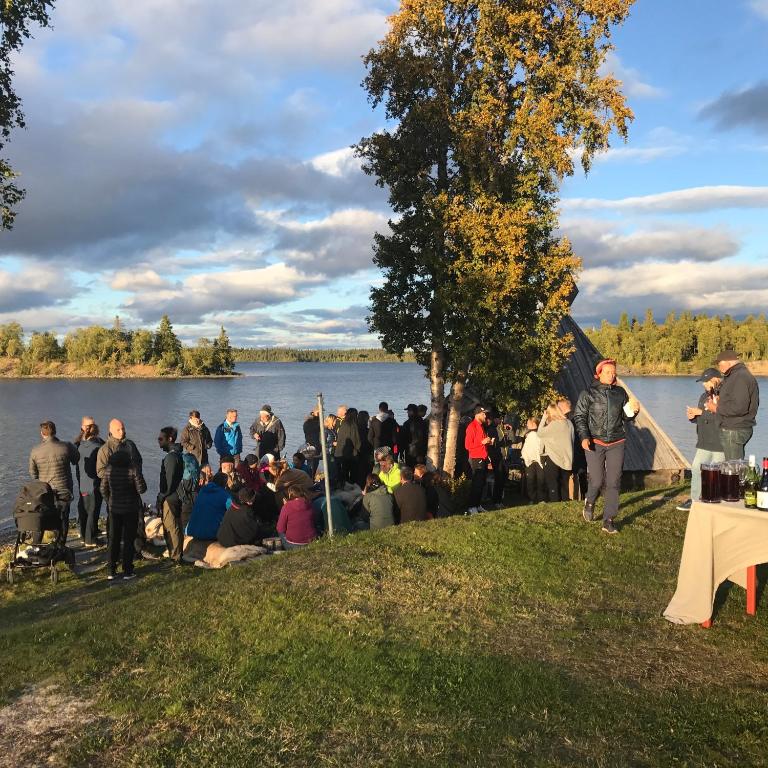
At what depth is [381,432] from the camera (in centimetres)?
1467

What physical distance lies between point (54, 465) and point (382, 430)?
6659 mm

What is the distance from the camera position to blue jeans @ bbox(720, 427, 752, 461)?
7645 millimetres

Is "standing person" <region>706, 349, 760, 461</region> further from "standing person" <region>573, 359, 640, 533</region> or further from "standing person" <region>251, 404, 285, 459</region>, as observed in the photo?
"standing person" <region>251, 404, 285, 459</region>

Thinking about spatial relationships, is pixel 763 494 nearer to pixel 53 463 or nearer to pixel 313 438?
pixel 53 463

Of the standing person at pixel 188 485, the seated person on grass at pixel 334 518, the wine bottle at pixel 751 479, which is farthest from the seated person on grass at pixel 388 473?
the wine bottle at pixel 751 479

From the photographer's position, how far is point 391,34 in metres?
14.2

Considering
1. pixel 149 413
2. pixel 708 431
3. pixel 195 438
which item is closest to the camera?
pixel 708 431

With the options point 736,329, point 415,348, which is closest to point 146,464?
point 415,348

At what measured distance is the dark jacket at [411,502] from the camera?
977cm

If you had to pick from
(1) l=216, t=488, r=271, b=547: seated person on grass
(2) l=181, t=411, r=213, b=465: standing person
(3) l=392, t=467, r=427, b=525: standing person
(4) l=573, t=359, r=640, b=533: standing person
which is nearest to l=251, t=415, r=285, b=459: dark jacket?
(2) l=181, t=411, r=213, b=465: standing person

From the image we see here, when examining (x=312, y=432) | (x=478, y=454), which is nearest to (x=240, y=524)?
(x=478, y=454)

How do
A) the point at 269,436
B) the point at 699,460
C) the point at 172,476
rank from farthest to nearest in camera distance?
the point at 269,436 < the point at 172,476 < the point at 699,460

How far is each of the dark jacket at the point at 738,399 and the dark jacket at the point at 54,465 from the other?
9052 millimetres

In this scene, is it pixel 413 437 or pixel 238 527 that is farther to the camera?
pixel 413 437
